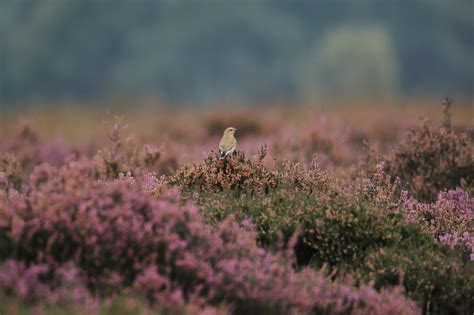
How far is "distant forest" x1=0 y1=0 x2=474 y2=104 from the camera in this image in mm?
84125

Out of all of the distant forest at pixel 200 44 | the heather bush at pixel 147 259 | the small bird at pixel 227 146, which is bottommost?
the heather bush at pixel 147 259

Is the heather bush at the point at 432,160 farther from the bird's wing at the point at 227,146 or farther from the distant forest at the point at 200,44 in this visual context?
the distant forest at the point at 200,44

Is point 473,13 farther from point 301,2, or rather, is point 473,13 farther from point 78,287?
point 78,287

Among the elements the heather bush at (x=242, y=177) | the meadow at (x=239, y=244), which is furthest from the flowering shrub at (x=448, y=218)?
the heather bush at (x=242, y=177)

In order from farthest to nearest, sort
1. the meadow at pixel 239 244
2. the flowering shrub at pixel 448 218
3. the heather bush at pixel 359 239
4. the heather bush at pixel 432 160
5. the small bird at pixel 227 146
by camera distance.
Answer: the heather bush at pixel 432 160, the small bird at pixel 227 146, the flowering shrub at pixel 448 218, the heather bush at pixel 359 239, the meadow at pixel 239 244

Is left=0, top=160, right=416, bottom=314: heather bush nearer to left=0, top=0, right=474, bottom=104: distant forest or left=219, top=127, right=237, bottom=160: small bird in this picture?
left=219, top=127, right=237, bottom=160: small bird

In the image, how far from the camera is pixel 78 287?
464cm

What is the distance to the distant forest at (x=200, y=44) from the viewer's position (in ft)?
276

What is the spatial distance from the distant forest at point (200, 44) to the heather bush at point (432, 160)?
228 ft

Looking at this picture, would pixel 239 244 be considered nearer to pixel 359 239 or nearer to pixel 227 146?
pixel 359 239

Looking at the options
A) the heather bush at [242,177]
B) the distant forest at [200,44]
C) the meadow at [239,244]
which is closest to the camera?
the meadow at [239,244]

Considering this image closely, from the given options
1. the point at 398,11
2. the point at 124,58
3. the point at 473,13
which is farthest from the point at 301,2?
the point at 124,58

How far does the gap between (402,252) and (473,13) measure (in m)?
102

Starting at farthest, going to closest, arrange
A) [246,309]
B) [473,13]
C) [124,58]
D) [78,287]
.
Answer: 1. [473,13]
2. [124,58]
3. [246,309]
4. [78,287]
